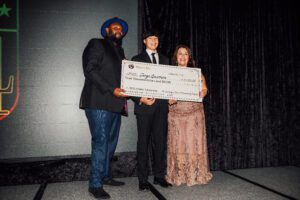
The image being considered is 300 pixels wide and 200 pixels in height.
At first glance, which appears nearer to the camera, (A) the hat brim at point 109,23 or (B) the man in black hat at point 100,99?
(B) the man in black hat at point 100,99

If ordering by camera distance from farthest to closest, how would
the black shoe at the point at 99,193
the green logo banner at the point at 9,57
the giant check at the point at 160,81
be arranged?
the green logo banner at the point at 9,57 → the giant check at the point at 160,81 → the black shoe at the point at 99,193

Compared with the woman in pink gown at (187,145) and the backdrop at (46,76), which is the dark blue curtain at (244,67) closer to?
the woman in pink gown at (187,145)

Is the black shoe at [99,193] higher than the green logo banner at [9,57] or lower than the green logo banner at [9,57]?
lower

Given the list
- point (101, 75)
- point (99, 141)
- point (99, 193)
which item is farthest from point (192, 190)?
point (101, 75)

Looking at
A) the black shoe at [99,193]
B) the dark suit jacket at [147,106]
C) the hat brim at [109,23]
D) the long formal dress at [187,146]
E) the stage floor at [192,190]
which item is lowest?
the stage floor at [192,190]

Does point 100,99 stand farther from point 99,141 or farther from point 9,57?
point 9,57

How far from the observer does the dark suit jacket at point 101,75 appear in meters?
2.13

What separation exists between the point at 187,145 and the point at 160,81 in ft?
2.30

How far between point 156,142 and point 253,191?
3.18 ft

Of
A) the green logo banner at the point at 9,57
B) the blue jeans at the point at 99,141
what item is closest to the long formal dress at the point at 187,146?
the blue jeans at the point at 99,141

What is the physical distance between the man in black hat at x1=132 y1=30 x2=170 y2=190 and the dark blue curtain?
1.98 feet

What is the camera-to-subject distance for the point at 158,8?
298 centimetres

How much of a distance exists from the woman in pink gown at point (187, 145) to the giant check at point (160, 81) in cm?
11

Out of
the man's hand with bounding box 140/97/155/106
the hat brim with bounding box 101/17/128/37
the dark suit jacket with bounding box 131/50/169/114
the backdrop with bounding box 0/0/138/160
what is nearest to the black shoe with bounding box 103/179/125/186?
the backdrop with bounding box 0/0/138/160
